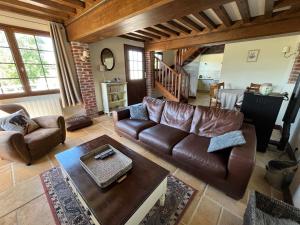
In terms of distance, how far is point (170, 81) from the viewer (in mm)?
5070

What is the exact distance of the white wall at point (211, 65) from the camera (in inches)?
301

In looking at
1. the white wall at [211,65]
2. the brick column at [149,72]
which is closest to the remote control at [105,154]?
the brick column at [149,72]

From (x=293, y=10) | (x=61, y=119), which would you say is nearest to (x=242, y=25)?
(x=293, y=10)

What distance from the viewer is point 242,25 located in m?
2.82

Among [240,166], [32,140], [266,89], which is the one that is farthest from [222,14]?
[32,140]

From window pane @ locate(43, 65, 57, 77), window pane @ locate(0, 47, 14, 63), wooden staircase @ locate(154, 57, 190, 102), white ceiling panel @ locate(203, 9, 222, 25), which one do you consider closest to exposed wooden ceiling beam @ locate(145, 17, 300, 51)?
white ceiling panel @ locate(203, 9, 222, 25)

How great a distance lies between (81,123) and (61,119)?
2.75 feet

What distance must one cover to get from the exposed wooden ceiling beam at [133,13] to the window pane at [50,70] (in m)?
1.22

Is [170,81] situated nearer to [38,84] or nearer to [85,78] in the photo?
[85,78]

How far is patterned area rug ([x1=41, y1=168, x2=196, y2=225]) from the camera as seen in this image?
1285 mm

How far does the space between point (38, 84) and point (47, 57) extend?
679mm

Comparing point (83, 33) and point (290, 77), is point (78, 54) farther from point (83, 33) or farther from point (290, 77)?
point (290, 77)

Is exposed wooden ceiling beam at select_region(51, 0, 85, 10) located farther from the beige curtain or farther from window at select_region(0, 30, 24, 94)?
window at select_region(0, 30, 24, 94)

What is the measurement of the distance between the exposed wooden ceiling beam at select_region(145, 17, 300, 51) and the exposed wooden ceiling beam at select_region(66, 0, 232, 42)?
1799 millimetres
